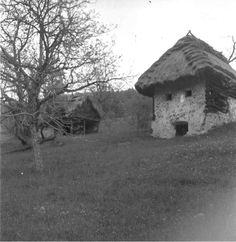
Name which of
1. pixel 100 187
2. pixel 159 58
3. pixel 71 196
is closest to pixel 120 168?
pixel 100 187

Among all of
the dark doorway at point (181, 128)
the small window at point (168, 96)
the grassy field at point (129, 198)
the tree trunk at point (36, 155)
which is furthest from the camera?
the small window at point (168, 96)

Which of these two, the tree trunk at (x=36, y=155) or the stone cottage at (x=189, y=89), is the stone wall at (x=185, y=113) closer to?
the stone cottage at (x=189, y=89)

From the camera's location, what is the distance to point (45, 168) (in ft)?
48.5

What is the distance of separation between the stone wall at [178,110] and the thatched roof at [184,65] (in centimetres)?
71

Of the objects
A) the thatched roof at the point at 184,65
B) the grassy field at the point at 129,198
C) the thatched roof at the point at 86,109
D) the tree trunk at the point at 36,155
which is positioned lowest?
the grassy field at the point at 129,198

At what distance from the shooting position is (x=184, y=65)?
852 inches

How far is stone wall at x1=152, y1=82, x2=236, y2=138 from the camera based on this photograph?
820 inches

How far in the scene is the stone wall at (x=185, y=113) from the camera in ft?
68.3

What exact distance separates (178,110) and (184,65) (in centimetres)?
234

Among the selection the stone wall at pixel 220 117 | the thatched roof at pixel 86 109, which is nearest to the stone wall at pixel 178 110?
the stone wall at pixel 220 117

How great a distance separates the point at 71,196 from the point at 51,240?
9.56 feet

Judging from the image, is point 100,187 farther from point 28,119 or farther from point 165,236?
point 28,119

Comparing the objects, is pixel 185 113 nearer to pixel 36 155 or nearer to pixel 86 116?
pixel 36 155

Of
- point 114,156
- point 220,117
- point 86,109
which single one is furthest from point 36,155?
point 86,109
